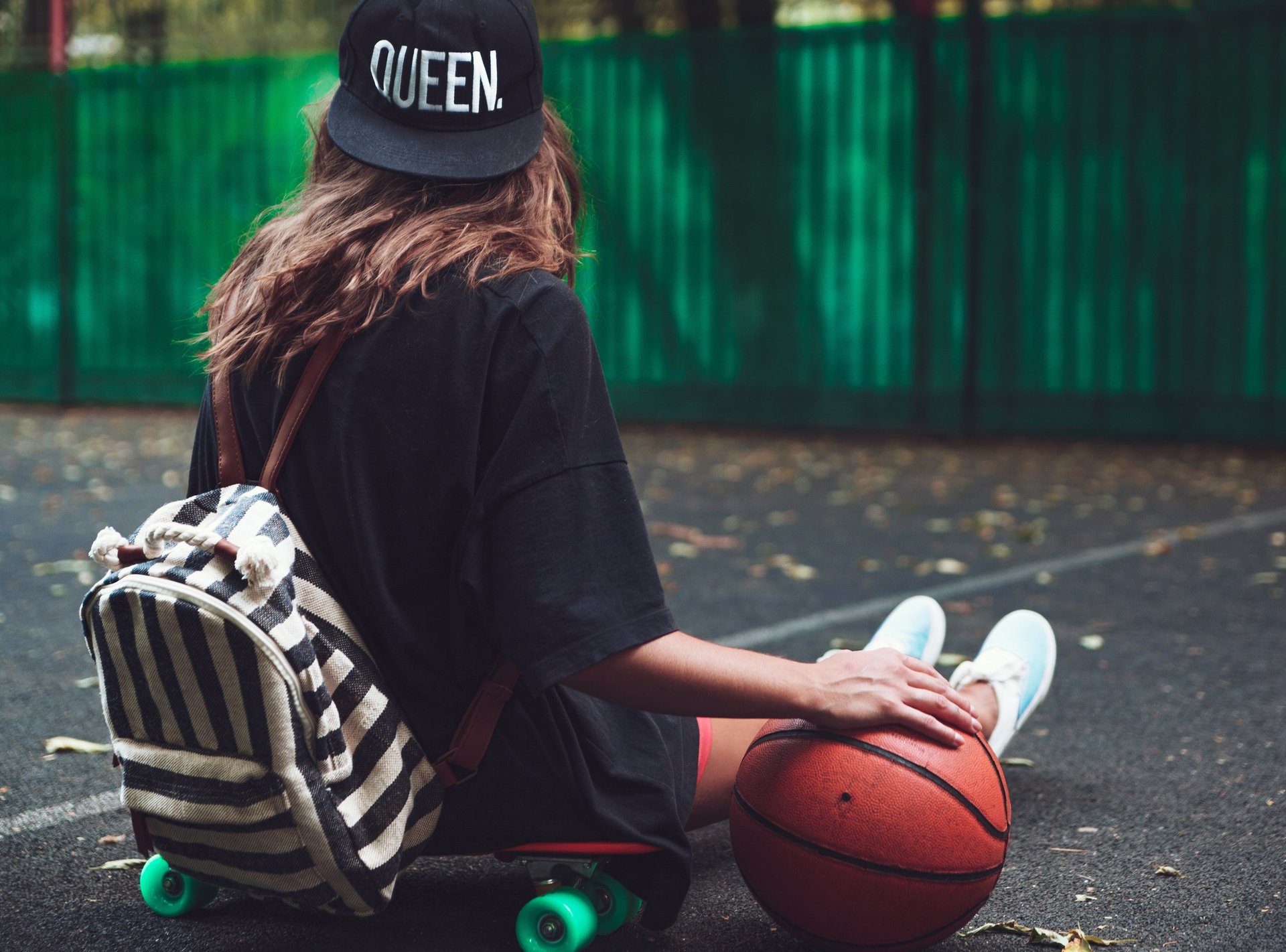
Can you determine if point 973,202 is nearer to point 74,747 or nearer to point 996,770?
point 74,747

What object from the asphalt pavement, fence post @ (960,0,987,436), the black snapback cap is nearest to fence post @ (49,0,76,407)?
the asphalt pavement

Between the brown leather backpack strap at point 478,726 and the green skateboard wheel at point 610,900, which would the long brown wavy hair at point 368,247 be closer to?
the brown leather backpack strap at point 478,726

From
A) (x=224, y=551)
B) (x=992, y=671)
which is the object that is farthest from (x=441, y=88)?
(x=992, y=671)

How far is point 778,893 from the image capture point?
234cm

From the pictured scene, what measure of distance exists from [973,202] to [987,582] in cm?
547

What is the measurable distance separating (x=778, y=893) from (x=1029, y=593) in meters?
3.39

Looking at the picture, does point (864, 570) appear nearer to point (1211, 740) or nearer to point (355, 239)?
point (1211, 740)

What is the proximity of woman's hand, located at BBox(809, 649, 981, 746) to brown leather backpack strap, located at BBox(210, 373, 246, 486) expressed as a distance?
0.94 metres

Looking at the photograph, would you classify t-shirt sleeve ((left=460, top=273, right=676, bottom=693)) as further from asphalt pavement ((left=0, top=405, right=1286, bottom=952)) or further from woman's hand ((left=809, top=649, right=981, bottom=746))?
asphalt pavement ((left=0, top=405, right=1286, bottom=952))

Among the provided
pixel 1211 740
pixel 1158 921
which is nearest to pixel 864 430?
pixel 1211 740

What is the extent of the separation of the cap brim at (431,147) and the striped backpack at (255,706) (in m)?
0.28

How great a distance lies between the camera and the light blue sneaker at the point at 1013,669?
2984mm

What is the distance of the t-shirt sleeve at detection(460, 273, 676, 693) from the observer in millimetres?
2004

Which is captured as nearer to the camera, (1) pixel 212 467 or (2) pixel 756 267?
(1) pixel 212 467
